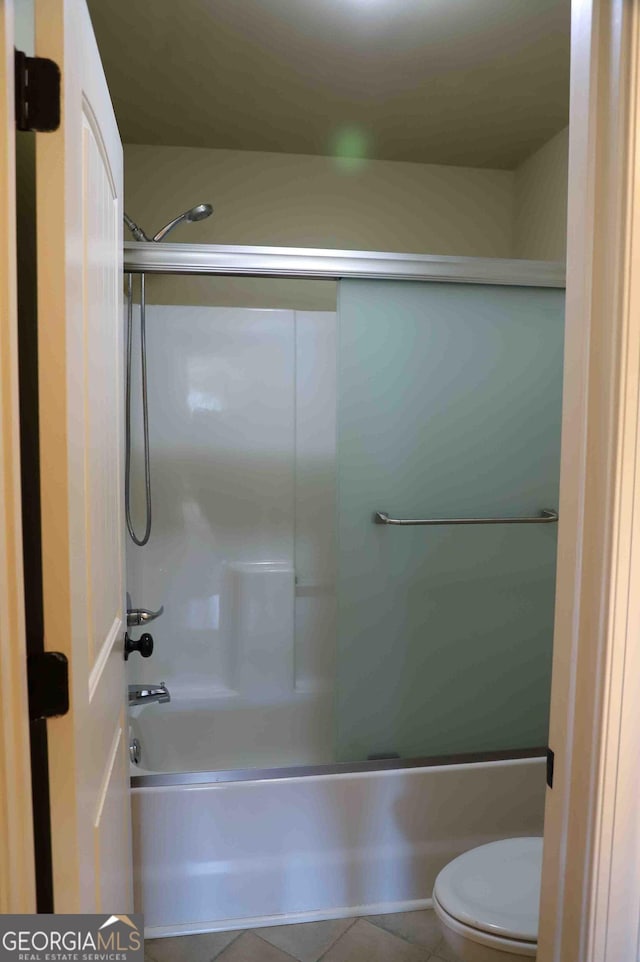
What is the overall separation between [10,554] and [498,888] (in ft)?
4.17

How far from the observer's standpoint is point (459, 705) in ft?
6.40

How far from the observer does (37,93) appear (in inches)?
28.2

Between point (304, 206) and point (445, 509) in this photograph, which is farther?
point (304, 206)

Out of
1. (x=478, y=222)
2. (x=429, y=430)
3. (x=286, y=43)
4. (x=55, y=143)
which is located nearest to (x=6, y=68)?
(x=55, y=143)

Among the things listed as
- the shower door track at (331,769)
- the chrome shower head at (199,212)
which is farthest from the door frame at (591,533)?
the chrome shower head at (199,212)

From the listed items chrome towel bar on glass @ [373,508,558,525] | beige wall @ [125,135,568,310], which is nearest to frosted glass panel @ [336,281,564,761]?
chrome towel bar on glass @ [373,508,558,525]

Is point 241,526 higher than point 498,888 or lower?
higher

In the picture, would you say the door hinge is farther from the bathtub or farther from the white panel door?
the bathtub

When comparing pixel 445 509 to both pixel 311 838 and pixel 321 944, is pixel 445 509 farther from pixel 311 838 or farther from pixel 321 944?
pixel 321 944

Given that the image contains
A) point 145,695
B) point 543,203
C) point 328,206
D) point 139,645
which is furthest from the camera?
point 328,206

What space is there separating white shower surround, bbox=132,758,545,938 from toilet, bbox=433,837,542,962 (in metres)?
0.37

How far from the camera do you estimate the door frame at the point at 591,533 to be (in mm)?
690

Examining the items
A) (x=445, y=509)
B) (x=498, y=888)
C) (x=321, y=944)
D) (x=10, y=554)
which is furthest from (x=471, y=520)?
(x=10, y=554)

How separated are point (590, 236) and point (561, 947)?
93cm
